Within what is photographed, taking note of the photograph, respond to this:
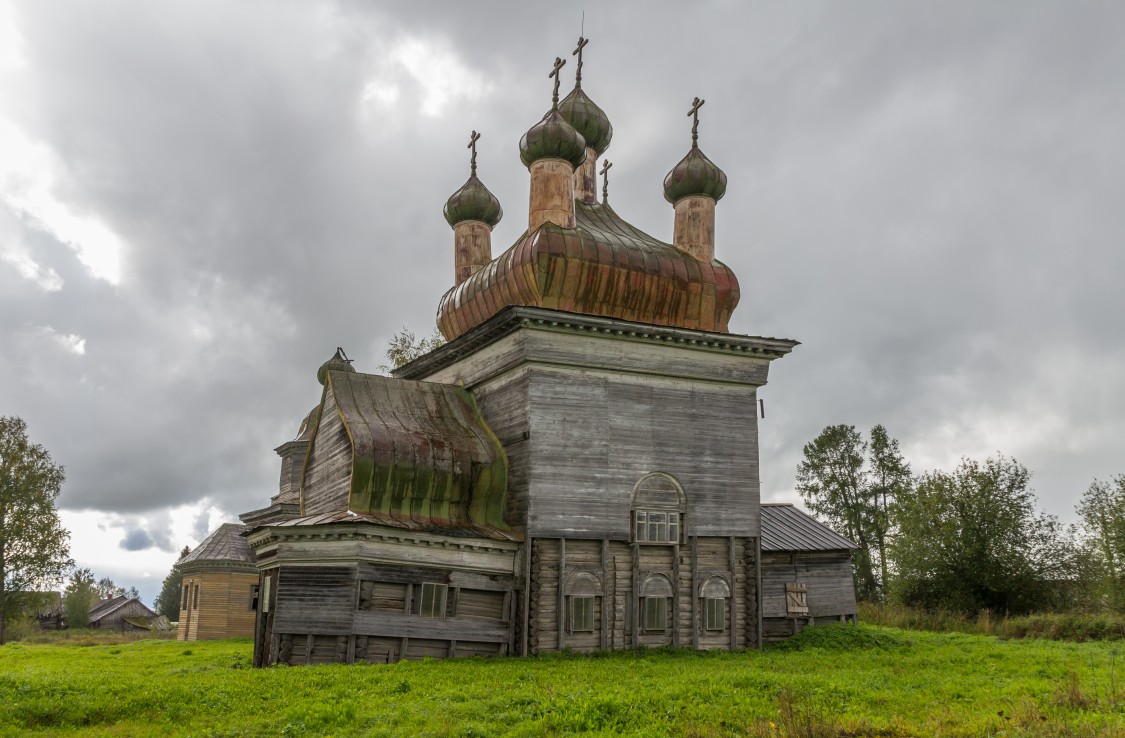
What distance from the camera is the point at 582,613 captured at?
66.6ft

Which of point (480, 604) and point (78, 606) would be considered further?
point (78, 606)

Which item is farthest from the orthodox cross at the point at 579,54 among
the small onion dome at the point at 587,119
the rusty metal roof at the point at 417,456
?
the rusty metal roof at the point at 417,456

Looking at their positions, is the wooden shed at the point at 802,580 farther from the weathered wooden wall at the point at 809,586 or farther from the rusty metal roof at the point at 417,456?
the rusty metal roof at the point at 417,456

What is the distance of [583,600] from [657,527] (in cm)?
241

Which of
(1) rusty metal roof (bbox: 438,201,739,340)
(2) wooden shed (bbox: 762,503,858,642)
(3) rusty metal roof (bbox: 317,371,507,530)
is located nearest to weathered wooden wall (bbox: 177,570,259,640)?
(3) rusty metal roof (bbox: 317,371,507,530)

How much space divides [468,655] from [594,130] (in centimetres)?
1508

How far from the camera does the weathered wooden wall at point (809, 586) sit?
24078 mm

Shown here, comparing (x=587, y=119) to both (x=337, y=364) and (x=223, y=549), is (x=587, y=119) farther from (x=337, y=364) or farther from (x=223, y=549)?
(x=223, y=549)

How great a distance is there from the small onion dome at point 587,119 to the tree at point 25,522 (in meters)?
25.9

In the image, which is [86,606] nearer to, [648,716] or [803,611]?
[803,611]

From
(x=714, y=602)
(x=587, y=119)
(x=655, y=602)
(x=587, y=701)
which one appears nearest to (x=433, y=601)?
(x=655, y=602)

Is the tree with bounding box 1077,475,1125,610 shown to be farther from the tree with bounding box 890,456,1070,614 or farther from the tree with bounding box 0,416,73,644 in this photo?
the tree with bounding box 0,416,73,644

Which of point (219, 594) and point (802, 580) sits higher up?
point (802, 580)

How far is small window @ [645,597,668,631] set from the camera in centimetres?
2102
